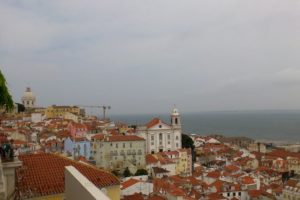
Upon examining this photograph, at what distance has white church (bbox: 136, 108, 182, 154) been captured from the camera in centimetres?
5934

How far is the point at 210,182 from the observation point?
37281 mm

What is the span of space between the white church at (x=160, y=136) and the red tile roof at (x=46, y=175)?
51.2 metres

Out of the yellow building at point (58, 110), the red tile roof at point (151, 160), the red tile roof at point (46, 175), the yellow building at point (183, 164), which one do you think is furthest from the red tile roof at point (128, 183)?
the yellow building at point (58, 110)

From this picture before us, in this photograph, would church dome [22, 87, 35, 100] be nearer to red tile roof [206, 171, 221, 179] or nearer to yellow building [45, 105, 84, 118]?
yellow building [45, 105, 84, 118]

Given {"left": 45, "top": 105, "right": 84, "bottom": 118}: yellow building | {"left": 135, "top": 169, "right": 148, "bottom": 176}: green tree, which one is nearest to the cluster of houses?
{"left": 135, "top": 169, "right": 148, "bottom": 176}: green tree

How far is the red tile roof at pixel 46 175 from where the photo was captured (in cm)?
704

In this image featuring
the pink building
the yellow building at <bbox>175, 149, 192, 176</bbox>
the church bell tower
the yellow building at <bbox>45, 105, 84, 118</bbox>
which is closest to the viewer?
the yellow building at <bbox>175, 149, 192, 176</bbox>

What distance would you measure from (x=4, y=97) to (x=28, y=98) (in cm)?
8127

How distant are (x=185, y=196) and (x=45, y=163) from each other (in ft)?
71.5

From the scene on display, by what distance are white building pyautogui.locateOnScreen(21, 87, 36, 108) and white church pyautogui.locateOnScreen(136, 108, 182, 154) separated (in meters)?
32.3

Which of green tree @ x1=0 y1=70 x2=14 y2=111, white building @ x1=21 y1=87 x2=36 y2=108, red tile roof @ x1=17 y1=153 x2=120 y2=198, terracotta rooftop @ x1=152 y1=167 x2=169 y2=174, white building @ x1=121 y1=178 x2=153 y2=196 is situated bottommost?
terracotta rooftop @ x1=152 y1=167 x2=169 y2=174

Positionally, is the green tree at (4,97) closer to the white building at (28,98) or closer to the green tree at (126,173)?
the green tree at (126,173)

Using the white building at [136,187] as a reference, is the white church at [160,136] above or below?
above

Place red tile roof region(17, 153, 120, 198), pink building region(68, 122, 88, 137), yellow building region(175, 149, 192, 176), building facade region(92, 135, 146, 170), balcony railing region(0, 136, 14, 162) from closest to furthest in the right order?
balcony railing region(0, 136, 14, 162) → red tile roof region(17, 153, 120, 198) → building facade region(92, 135, 146, 170) → yellow building region(175, 149, 192, 176) → pink building region(68, 122, 88, 137)
